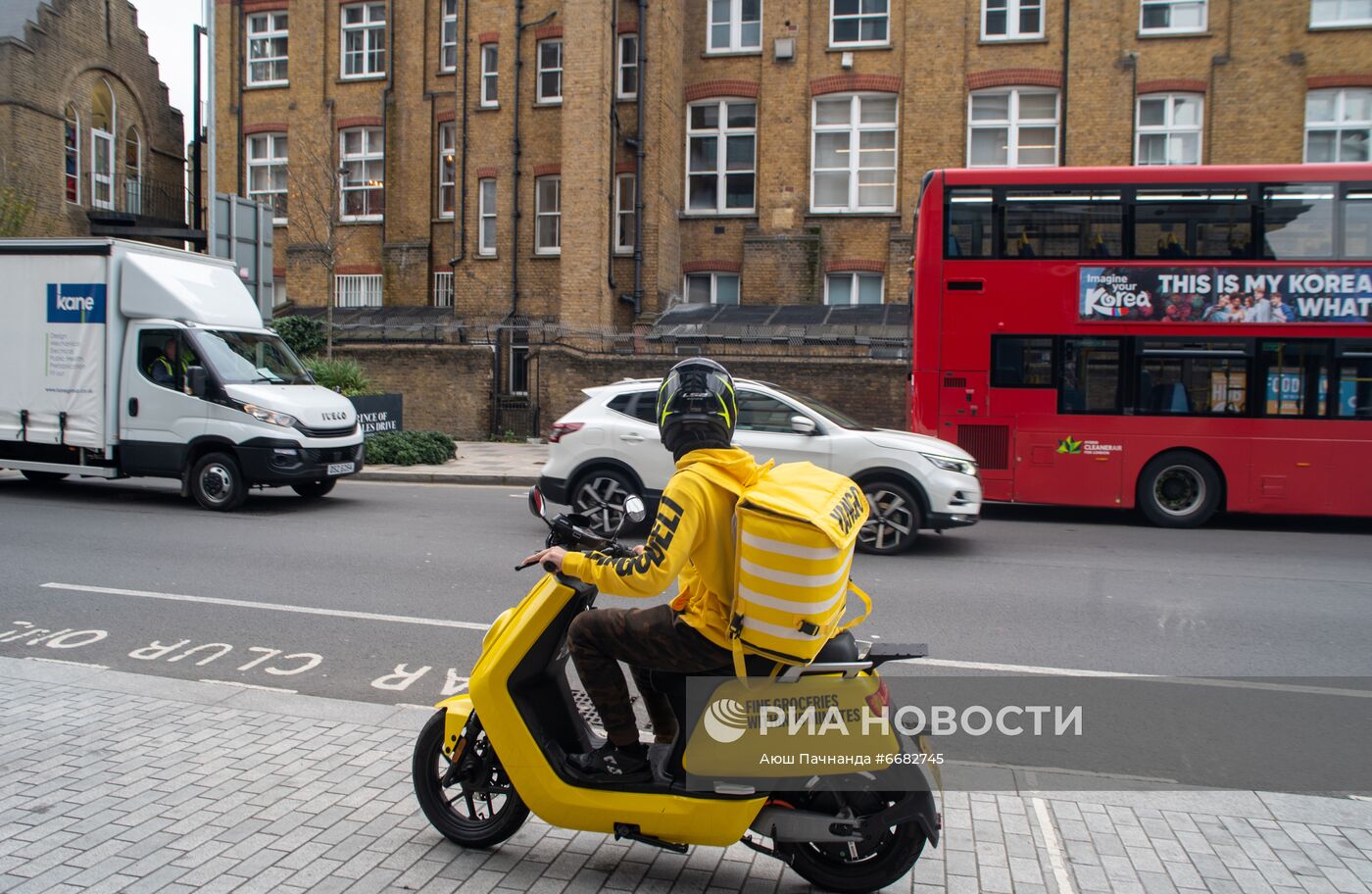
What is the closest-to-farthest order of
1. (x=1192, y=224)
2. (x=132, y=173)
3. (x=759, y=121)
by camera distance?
(x=1192, y=224), (x=759, y=121), (x=132, y=173)

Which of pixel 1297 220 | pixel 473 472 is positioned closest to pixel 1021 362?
pixel 1297 220

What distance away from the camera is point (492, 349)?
22922 millimetres

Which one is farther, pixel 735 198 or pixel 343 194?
pixel 343 194

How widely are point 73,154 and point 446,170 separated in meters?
9.69

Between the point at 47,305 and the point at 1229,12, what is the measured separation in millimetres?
22976

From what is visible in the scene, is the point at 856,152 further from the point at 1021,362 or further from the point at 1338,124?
the point at 1021,362

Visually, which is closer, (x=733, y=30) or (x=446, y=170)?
(x=733, y=30)

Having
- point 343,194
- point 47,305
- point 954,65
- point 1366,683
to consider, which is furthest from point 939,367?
point 343,194

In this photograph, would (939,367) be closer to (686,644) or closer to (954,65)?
(686,644)

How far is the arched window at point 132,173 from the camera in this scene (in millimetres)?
29891

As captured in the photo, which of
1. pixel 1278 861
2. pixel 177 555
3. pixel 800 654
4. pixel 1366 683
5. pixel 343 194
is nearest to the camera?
pixel 800 654

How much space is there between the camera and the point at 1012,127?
78.1ft

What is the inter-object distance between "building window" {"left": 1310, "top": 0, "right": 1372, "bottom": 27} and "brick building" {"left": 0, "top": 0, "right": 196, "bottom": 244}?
26696 millimetres

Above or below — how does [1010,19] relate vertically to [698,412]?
above
